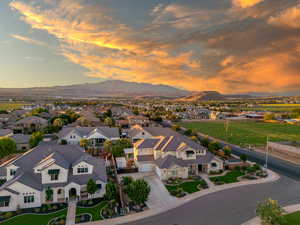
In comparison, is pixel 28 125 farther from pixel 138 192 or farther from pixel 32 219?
pixel 138 192

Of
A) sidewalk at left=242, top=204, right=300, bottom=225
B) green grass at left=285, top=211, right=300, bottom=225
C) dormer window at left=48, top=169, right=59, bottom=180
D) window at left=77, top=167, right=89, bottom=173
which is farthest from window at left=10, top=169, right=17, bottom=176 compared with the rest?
green grass at left=285, top=211, right=300, bottom=225

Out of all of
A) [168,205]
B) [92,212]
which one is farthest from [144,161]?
[92,212]

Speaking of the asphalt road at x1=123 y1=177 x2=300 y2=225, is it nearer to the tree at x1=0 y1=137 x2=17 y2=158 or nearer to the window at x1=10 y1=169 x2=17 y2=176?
the window at x1=10 y1=169 x2=17 y2=176

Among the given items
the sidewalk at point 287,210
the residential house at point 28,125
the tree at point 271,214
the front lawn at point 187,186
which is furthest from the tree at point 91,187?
the residential house at point 28,125

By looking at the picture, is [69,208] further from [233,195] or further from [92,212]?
[233,195]

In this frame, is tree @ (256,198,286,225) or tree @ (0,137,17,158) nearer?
tree @ (256,198,286,225)

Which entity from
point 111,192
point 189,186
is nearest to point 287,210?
point 189,186
